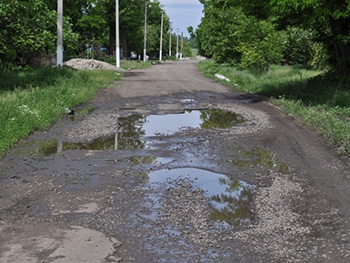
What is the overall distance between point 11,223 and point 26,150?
4.01 meters

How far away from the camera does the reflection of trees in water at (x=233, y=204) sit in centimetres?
548

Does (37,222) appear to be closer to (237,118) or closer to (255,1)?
(237,118)

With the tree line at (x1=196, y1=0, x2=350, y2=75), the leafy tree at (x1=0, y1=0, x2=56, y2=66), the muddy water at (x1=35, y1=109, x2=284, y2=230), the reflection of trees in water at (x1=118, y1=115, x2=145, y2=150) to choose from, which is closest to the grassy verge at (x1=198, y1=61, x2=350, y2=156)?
the tree line at (x1=196, y1=0, x2=350, y2=75)

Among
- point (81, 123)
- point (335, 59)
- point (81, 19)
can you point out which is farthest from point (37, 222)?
point (81, 19)

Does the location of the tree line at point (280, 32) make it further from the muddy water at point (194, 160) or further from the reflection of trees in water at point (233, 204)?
the reflection of trees in water at point (233, 204)

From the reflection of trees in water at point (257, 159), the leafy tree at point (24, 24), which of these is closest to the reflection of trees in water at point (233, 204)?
the reflection of trees in water at point (257, 159)

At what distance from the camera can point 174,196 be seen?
6.28m

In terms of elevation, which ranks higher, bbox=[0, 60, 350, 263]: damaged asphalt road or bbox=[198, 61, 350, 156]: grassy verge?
bbox=[198, 61, 350, 156]: grassy verge

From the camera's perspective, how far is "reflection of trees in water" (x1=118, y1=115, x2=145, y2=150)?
9711 millimetres

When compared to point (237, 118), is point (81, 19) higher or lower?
higher

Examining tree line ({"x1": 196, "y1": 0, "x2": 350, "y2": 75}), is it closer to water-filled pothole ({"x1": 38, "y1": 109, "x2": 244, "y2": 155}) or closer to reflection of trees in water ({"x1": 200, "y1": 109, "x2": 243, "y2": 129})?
reflection of trees in water ({"x1": 200, "y1": 109, "x2": 243, "y2": 129})

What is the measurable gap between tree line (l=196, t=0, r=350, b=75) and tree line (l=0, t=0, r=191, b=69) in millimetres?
8396

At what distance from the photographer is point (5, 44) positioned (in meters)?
20.8

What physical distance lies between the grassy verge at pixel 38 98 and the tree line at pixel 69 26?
1.73 meters
